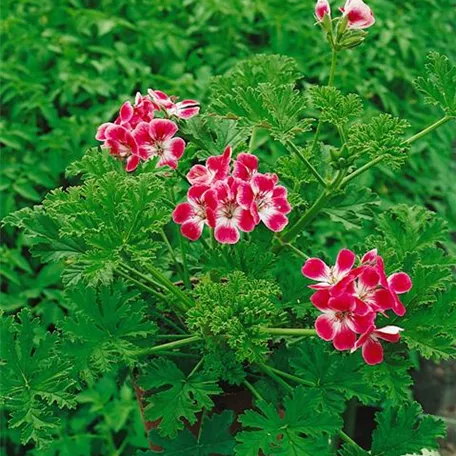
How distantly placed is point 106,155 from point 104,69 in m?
1.19

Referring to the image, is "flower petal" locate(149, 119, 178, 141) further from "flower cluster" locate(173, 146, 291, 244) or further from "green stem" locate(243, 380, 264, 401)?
"green stem" locate(243, 380, 264, 401)

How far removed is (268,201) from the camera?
4.08ft

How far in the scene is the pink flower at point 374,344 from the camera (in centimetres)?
116

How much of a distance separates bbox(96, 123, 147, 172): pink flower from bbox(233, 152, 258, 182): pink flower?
144 mm

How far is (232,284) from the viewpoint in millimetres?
1212

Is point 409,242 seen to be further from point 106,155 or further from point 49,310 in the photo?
point 49,310

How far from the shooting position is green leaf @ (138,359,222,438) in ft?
3.99

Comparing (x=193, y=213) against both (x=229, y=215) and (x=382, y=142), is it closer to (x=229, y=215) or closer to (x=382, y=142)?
(x=229, y=215)

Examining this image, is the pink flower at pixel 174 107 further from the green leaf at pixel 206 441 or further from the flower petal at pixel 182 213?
the green leaf at pixel 206 441

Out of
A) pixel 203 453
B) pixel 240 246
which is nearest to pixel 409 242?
pixel 240 246

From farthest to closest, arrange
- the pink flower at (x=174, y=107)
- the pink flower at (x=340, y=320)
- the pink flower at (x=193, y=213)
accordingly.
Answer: the pink flower at (x=174, y=107) → the pink flower at (x=193, y=213) → the pink flower at (x=340, y=320)

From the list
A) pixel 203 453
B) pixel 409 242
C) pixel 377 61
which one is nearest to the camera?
pixel 203 453

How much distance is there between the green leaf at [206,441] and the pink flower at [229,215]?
0.25 metres

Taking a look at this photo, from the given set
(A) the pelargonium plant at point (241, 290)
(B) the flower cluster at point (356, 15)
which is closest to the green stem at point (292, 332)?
(A) the pelargonium plant at point (241, 290)
